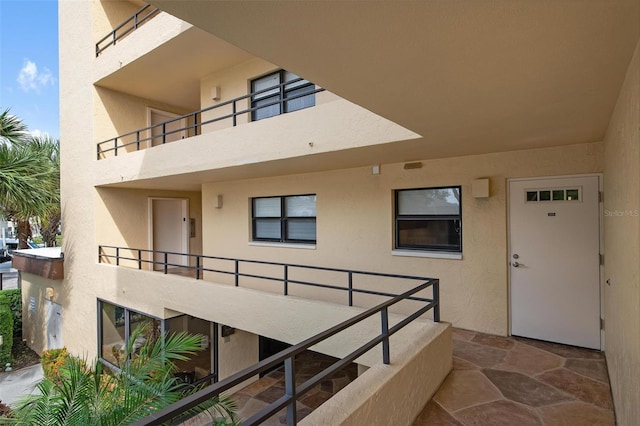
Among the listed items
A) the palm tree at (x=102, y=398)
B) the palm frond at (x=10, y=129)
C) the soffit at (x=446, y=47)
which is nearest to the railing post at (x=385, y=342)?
the palm tree at (x=102, y=398)

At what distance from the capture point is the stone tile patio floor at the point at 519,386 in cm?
297

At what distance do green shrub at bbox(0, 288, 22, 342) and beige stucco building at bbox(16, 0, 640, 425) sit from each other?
2069 mm

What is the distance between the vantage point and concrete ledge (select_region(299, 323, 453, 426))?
2.26m

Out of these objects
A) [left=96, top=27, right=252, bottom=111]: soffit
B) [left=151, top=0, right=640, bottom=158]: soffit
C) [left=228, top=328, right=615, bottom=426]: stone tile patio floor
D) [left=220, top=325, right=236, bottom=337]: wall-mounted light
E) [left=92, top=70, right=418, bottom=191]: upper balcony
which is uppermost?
[left=96, top=27, right=252, bottom=111]: soffit

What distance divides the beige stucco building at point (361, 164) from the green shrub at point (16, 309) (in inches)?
81.5

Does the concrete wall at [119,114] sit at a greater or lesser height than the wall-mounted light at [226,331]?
greater

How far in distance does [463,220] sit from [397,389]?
3121mm

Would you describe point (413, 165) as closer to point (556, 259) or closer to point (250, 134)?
point (556, 259)

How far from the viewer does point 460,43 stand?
5.65 feet

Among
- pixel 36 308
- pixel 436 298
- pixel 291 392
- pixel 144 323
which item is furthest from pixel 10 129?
pixel 436 298

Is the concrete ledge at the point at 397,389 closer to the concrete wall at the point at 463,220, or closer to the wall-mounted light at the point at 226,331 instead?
the concrete wall at the point at 463,220

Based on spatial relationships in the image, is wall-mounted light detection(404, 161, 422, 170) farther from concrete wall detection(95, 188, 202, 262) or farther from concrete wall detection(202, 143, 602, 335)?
concrete wall detection(95, 188, 202, 262)

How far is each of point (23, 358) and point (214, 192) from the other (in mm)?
10085

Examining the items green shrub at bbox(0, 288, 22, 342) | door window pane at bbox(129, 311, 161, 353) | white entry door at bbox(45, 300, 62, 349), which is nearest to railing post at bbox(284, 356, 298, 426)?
door window pane at bbox(129, 311, 161, 353)
